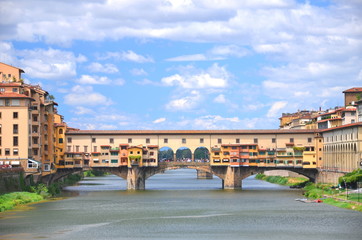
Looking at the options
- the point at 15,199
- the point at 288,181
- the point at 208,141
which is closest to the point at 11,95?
the point at 15,199

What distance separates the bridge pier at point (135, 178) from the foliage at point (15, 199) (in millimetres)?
21476

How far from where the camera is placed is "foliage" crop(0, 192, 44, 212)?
6738 centimetres

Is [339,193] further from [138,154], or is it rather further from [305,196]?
[138,154]

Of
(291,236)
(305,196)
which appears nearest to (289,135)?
(305,196)

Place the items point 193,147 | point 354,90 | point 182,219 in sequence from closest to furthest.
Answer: point 182,219, point 193,147, point 354,90

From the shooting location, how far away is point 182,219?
201 ft

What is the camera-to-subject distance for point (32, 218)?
60.7 meters

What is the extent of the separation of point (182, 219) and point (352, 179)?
25.4 meters

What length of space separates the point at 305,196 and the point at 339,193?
24.3 ft

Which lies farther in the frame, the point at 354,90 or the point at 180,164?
the point at 354,90

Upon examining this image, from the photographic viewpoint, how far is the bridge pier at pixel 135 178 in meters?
99.6

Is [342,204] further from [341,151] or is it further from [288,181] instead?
[288,181]

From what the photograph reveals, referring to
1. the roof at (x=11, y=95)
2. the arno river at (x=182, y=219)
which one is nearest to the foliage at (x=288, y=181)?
the arno river at (x=182, y=219)

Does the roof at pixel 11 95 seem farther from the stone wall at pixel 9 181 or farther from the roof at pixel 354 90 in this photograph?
the roof at pixel 354 90
